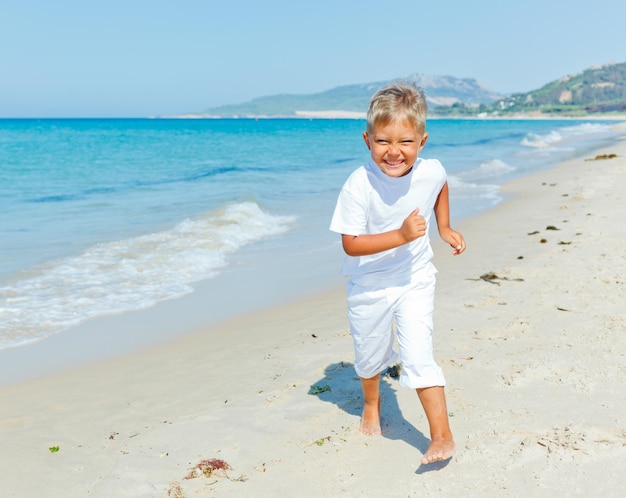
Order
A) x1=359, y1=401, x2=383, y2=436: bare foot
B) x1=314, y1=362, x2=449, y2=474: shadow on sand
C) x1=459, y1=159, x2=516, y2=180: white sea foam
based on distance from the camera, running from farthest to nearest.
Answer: x1=459, y1=159, x2=516, y2=180: white sea foam → x1=359, y1=401, x2=383, y2=436: bare foot → x1=314, y1=362, x2=449, y2=474: shadow on sand

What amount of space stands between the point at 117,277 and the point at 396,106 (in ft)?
17.9

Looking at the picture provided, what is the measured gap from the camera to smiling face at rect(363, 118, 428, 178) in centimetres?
270

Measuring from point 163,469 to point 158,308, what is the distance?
131 inches

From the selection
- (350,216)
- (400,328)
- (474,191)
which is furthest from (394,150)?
(474,191)

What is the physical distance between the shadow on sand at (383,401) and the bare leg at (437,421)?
10cm

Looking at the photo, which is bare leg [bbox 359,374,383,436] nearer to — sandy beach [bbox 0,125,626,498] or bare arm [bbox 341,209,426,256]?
sandy beach [bbox 0,125,626,498]

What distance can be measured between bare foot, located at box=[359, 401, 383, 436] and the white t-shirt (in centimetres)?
74

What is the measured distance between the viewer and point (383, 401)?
3.63 m

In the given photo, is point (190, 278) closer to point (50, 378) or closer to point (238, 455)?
point (50, 378)

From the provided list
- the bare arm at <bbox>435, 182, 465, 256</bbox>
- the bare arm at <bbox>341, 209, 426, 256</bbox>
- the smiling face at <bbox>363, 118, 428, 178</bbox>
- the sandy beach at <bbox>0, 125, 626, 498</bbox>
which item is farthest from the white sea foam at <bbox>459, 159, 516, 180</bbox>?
the bare arm at <bbox>341, 209, 426, 256</bbox>

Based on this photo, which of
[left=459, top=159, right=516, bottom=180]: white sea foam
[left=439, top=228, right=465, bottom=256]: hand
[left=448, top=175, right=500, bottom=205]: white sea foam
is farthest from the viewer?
[left=459, top=159, right=516, bottom=180]: white sea foam

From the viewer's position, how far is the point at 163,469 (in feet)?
10.0

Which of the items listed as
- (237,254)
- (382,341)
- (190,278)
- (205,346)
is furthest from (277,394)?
(237,254)

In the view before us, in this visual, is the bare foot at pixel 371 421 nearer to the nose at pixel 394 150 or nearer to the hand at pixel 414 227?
the hand at pixel 414 227
